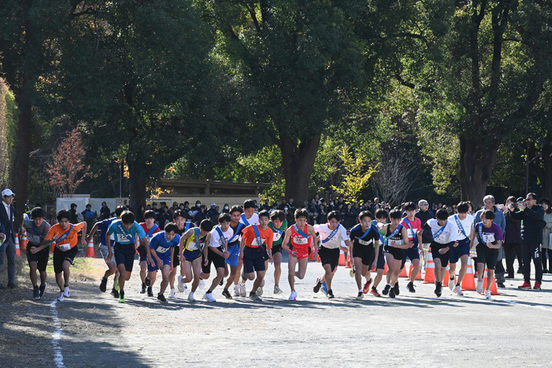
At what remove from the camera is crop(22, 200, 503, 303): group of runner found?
16.1 metres

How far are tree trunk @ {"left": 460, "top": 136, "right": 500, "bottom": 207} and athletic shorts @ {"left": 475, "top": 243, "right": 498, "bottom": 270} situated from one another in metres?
26.0

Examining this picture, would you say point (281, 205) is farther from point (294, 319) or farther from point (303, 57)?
point (294, 319)

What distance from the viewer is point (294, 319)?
13.1 metres

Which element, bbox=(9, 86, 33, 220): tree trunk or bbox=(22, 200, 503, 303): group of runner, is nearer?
bbox=(22, 200, 503, 303): group of runner

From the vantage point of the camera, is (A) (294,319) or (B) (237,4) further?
(B) (237,4)

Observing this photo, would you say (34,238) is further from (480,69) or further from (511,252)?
(480,69)

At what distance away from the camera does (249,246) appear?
1664 cm

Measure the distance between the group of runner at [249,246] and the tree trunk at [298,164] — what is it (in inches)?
939

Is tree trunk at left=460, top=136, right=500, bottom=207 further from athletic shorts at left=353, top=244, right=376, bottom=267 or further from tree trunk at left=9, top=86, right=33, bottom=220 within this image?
athletic shorts at left=353, top=244, right=376, bottom=267

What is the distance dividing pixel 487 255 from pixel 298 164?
976 inches

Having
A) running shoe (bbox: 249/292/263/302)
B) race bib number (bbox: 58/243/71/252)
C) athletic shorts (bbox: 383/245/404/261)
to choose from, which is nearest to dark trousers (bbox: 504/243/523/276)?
athletic shorts (bbox: 383/245/404/261)

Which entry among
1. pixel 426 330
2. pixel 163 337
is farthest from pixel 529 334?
pixel 163 337

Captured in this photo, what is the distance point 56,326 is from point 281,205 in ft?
77.3

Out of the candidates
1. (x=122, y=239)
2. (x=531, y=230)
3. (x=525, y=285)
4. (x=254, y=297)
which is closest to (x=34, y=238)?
(x=122, y=239)
